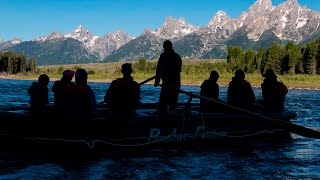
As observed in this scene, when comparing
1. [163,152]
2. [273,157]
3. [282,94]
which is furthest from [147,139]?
[282,94]

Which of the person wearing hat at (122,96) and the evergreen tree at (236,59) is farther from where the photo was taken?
the evergreen tree at (236,59)

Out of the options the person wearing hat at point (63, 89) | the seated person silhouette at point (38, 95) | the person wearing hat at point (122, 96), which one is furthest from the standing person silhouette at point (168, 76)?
the seated person silhouette at point (38, 95)

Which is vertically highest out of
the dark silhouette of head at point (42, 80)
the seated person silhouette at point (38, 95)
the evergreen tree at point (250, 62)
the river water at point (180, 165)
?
the evergreen tree at point (250, 62)

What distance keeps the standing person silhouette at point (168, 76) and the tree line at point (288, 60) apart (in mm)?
121111

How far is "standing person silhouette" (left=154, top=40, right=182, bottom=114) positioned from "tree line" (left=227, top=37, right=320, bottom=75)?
121 meters

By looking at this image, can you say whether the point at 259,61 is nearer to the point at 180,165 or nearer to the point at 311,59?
the point at 311,59

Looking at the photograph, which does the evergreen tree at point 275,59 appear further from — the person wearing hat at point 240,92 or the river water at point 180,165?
the river water at point 180,165

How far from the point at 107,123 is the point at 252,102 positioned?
7243 mm

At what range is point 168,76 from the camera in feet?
58.7

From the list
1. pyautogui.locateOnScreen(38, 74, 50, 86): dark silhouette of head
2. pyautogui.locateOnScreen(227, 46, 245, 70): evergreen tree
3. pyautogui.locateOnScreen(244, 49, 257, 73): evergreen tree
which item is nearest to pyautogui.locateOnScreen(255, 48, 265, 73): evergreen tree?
pyautogui.locateOnScreen(244, 49, 257, 73): evergreen tree

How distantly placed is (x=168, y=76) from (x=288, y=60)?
128 meters

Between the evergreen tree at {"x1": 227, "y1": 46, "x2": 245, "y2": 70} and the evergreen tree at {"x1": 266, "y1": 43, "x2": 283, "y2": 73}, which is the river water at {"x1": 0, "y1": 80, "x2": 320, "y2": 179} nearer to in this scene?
the evergreen tree at {"x1": 266, "y1": 43, "x2": 283, "y2": 73}

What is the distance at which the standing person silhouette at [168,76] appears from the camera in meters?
17.6

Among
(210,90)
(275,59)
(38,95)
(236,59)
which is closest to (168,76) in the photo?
(210,90)
